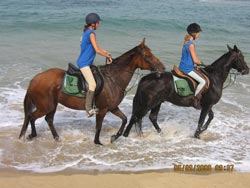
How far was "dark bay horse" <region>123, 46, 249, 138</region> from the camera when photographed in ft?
26.4

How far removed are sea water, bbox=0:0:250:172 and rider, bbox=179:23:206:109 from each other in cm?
126

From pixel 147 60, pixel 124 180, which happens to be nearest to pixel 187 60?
pixel 147 60

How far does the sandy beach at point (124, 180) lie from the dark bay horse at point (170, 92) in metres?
1.96

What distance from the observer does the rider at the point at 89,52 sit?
6969 mm

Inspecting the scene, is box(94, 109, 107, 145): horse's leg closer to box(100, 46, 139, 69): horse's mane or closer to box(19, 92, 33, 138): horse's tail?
box(100, 46, 139, 69): horse's mane

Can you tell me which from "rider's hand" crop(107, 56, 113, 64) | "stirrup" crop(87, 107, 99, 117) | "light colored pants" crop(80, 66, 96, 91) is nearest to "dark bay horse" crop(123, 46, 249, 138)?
"rider's hand" crop(107, 56, 113, 64)

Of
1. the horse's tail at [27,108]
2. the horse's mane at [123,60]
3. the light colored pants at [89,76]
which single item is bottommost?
the horse's tail at [27,108]

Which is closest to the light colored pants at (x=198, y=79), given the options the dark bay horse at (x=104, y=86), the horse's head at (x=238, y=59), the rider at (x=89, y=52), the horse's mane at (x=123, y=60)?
the dark bay horse at (x=104, y=86)

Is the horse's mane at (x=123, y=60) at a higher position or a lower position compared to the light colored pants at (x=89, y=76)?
higher

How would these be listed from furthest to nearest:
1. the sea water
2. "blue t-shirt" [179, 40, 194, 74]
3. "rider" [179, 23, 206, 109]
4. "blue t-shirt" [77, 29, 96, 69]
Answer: "blue t-shirt" [179, 40, 194, 74] → "rider" [179, 23, 206, 109] → the sea water → "blue t-shirt" [77, 29, 96, 69]

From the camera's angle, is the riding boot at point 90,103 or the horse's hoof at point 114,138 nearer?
the riding boot at point 90,103

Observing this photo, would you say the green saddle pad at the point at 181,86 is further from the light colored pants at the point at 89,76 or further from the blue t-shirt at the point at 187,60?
the light colored pants at the point at 89,76
